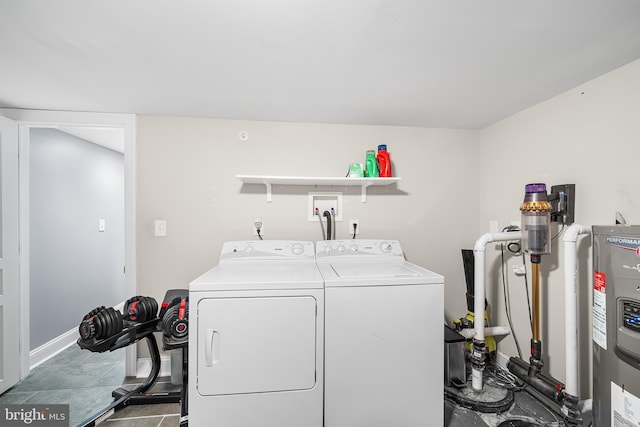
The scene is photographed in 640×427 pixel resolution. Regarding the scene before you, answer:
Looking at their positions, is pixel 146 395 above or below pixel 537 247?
below

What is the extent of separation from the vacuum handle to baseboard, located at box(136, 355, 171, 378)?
1.10 metres

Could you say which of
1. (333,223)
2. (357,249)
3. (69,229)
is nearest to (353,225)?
(333,223)

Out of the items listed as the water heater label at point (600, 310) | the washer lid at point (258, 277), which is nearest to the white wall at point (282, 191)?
the washer lid at point (258, 277)

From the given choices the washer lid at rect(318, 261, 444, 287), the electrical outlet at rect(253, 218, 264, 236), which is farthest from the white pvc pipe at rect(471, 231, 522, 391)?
the electrical outlet at rect(253, 218, 264, 236)

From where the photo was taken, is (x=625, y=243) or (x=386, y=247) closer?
(x=625, y=243)

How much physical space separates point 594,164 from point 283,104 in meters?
1.97

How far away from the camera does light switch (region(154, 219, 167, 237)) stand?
2.10 metres

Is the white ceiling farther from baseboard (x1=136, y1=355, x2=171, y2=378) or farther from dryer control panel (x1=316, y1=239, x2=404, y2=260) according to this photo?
baseboard (x1=136, y1=355, x2=171, y2=378)

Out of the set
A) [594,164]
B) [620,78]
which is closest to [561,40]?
[620,78]

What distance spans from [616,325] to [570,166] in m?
1.00

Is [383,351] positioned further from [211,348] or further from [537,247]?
[537,247]

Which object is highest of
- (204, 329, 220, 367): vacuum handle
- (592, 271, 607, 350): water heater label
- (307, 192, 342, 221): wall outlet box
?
(307, 192, 342, 221): wall outlet box

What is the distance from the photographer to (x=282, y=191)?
222 cm

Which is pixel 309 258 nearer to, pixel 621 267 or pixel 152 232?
pixel 152 232
